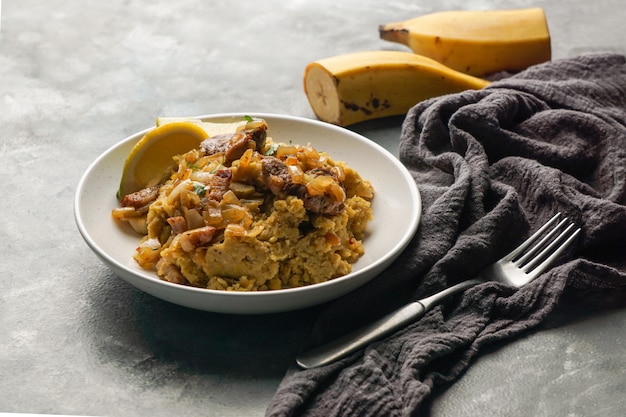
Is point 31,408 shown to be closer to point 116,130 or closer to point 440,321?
point 440,321

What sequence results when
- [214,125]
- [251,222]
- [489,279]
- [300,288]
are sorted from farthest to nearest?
1. [214,125]
2. [489,279]
3. [251,222]
4. [300,288]

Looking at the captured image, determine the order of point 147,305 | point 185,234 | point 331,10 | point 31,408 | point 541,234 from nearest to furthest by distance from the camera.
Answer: point 31,408
point 185,234
point 147,305
point 541,234
point 331,10

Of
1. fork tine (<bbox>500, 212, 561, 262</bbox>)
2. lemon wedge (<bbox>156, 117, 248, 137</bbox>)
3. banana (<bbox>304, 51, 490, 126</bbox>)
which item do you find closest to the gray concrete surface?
banana (<bbox>304, 51, 490, 126</bbox>)

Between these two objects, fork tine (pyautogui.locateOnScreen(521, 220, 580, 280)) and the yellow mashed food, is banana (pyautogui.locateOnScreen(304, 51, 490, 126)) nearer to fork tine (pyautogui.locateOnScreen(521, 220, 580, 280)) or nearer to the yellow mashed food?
the yellow mashed food

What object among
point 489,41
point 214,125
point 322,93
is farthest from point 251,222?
point 489,41

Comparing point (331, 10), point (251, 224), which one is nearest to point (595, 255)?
point (251, 224)

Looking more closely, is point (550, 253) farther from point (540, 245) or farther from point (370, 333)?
point (370, 333)
